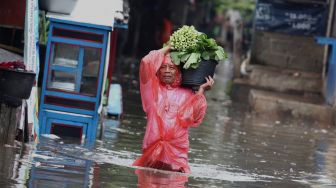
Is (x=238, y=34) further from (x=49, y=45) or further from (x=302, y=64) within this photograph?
(x=49, y=45)

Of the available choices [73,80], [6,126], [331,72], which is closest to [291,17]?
[331,72]

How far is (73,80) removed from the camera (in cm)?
1378

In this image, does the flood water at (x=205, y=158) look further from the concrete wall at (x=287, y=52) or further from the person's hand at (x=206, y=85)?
the concrete wall at (x=287, y=52)

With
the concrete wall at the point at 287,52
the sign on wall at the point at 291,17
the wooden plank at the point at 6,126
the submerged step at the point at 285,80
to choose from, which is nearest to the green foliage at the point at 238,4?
the concrete wall at the point at 287,52

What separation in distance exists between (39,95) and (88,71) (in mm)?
979

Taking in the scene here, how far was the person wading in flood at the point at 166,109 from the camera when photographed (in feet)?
34.8

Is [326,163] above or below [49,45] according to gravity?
below

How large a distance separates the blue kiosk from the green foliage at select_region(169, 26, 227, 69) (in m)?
2.64

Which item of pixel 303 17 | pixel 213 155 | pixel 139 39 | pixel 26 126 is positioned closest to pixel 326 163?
pixel 213 155

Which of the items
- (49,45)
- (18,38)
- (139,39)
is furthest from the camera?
(139,39)

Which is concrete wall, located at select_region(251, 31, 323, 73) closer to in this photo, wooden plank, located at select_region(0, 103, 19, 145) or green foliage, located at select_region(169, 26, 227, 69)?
green foliage, located at select_region(169, 26, 227, 69)

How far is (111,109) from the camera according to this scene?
1770cm

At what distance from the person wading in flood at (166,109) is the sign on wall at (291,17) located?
19390mm

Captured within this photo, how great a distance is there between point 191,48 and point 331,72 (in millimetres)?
14951
